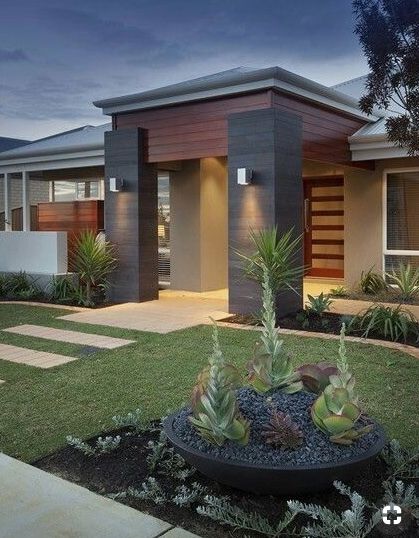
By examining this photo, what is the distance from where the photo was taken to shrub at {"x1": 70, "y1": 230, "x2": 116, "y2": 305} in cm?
1017

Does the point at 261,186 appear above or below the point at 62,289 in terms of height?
above

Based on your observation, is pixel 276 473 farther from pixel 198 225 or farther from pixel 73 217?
pixel 73 217

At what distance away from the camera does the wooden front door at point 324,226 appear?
44.3ft

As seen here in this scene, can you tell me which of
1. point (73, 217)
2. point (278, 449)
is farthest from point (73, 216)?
point (278, 449)

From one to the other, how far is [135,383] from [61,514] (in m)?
2.50

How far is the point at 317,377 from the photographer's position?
134 inches

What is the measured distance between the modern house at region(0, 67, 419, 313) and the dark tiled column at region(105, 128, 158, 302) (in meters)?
0.02

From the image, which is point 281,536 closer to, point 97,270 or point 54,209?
point 97,270

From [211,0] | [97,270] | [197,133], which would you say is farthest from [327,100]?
[97,270]

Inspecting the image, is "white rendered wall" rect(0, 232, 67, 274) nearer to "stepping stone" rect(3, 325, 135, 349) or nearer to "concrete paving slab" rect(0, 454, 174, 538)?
"stepping stone" rect(3, 325, 135, 349)

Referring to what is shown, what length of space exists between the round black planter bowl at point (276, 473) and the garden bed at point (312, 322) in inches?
187

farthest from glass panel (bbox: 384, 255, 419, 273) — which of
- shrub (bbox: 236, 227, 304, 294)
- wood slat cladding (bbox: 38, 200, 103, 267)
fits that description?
wood slat cladding (bbox: 38, 200, 103, 267)

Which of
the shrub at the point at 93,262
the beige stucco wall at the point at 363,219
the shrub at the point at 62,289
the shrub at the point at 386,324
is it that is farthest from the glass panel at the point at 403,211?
the shrub at the point at 62,289

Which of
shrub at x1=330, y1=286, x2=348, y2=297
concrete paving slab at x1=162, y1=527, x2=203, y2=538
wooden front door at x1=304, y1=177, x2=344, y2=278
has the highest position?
wooden front door at x1=304, y1=177, x2=344, y2=278
